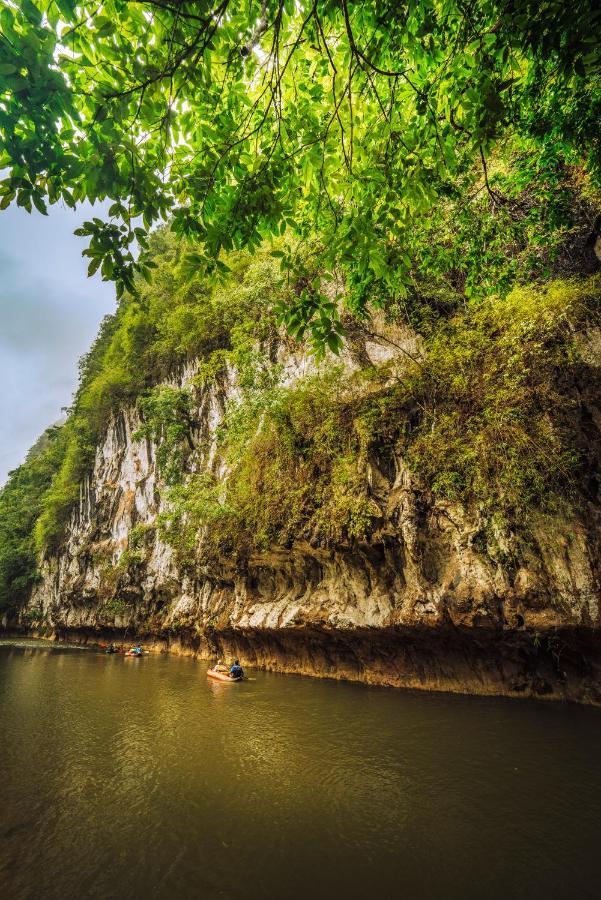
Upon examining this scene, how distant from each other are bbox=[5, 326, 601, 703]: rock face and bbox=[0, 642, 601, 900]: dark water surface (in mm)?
835

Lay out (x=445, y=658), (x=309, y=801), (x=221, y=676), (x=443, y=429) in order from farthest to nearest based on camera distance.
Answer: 1. (x=221, y=676)
2. (x=443, y=429)
3. (x=445, y=658)
4. (x=309, y=801)

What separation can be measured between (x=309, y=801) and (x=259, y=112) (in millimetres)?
7547

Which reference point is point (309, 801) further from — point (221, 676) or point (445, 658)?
point (221, 676)

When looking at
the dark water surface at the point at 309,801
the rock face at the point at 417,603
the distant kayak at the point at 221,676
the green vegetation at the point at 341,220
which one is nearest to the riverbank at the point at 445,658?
the rock face at the point at 417,603

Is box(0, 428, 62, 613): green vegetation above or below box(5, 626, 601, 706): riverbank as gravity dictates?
above

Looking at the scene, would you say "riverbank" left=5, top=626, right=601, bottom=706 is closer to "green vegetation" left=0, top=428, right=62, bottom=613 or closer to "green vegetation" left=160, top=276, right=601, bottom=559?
"green vegetation" left=160, top=276, right=601, bottom=559

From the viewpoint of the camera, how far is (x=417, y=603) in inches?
362

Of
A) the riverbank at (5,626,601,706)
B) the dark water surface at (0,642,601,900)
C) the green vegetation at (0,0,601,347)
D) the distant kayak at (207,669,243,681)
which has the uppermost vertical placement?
the green vegetation at (0,0,601,347)

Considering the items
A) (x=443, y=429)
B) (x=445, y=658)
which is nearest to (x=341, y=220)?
(x=443, y=429)

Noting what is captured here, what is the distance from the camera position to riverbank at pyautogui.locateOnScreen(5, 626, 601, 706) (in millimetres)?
7977

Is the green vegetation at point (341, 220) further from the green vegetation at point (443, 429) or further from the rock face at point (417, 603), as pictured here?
the rock face at point (417, 603)

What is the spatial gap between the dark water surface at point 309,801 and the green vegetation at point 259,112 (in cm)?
539

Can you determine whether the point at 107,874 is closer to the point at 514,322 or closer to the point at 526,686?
the point at 526,686

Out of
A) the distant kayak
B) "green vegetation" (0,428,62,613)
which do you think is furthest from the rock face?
"green vegetation" (0,428,62,613)
